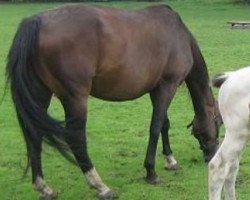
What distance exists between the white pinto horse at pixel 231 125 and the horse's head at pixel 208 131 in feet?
5.97

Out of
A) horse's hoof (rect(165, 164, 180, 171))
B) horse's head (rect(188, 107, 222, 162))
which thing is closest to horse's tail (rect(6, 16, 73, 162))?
horse's hoof (rect(165, 164, 180, 171))

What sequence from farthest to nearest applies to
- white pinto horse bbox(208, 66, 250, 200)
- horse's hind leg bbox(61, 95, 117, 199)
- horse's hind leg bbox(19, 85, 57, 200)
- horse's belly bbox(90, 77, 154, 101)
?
horse's belly bbox(90, 77, 154, 101) → horse's hind leg bbox(19, 85, 57, 200) → horse's hind leg bbox(61, 95, 117, 199) → white pinto horse bbox(208, 66, 250, 200)

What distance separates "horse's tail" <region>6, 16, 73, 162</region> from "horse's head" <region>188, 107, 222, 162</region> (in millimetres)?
2007

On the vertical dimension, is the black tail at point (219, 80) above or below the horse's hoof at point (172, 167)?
above

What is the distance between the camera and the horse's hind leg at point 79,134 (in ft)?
18.4

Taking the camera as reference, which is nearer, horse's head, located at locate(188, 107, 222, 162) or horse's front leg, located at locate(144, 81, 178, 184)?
horse's front leg, located at locate(144, 81, 178, 184)

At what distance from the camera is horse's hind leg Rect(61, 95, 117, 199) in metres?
5.61

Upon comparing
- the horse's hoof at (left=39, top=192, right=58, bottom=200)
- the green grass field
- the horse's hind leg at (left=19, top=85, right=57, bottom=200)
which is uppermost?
the horse's hind leg at (left=19, top=85, right=57, bottom=200)

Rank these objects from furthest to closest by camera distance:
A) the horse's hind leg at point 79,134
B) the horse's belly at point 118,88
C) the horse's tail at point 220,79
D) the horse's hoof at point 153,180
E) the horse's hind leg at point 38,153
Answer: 1. the horse's hoof at point 153,180
2. the horse's belly at point 118,88
3. the horse's hind leg at point 38,153
4. the horse's hind leg at point 79,134
5. the horse's tail at point 220,79

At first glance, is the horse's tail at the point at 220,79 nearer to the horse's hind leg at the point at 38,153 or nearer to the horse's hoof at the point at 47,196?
the horse's hind leg at the point at 38,153

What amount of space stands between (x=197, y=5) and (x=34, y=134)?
32.3m

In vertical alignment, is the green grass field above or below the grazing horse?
below

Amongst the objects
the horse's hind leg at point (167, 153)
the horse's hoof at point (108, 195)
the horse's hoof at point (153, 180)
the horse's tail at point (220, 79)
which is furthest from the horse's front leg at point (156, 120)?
the horse's tail at point (220, 79)

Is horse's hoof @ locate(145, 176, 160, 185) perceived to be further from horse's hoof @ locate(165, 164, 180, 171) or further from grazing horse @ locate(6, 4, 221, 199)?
horse's hoof @ locate(165, 164, 180, 171)
